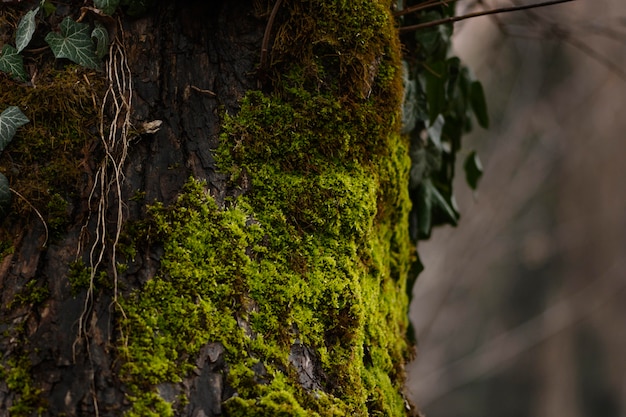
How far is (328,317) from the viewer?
1.37 metres

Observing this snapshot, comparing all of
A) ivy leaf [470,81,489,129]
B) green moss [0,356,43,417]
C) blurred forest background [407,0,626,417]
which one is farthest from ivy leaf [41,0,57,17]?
blurred forest background [407,0,626,417]

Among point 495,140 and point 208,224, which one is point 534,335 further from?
point 208,224

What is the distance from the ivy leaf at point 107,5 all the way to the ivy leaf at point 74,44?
67 mm

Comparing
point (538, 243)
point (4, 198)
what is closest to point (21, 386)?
point (4, 198)

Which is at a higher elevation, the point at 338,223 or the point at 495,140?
the point at 495,140

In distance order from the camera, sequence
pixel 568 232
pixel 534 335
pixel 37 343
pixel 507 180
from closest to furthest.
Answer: pixel 37 343 → pixel 507 180 → pixel 534 335 → pixel 568 232

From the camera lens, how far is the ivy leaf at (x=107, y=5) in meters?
1.40

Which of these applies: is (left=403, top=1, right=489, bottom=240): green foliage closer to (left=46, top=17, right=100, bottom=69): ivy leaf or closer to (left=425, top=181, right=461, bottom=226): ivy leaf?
(left=425, top=181, right=461, bottom=226): ivy leaf

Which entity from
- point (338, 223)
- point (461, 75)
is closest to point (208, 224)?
point (338, 223)

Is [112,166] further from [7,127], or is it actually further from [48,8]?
[48,8]

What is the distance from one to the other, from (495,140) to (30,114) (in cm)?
554

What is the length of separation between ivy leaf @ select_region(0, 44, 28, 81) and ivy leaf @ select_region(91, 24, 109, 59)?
18cm

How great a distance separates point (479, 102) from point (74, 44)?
1.50 meters

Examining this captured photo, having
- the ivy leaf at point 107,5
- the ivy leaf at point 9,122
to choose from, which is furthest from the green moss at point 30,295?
the ivy leaf at point 107,5
